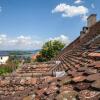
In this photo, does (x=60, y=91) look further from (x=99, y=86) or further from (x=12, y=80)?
(x=12, y=80)

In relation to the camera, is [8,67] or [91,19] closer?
[91,19]

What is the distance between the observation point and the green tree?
64800 mm

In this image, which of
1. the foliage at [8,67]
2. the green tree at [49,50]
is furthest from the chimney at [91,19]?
the green tree at [49,50]

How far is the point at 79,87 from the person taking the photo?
11.8 feet

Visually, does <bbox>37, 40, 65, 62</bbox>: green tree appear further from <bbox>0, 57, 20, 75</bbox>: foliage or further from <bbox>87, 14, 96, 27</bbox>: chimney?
<bbox>87, 14, 96, 27</bbox>: chimney

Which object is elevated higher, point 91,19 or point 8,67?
point 91,19

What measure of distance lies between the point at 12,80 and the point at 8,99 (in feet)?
10.5

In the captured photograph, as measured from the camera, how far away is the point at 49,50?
66.6 meters

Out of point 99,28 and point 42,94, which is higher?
point 99,28

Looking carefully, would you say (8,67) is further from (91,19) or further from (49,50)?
(91,19)

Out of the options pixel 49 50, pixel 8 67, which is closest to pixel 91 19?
pixel 8 67

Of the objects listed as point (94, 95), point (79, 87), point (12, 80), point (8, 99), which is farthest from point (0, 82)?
point (94, 95)

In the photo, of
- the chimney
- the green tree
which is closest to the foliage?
the green tree

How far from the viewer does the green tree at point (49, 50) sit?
2551 inches
